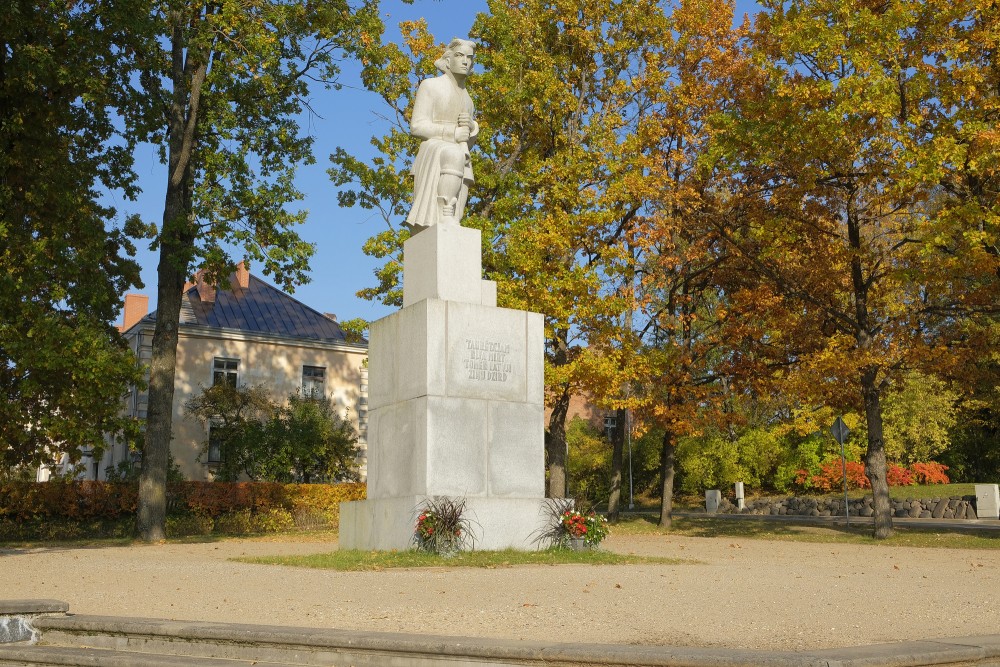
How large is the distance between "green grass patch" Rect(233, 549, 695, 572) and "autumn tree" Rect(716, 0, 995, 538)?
30.1 ft

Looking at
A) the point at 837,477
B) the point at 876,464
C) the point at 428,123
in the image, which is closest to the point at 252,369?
the point at 837,477

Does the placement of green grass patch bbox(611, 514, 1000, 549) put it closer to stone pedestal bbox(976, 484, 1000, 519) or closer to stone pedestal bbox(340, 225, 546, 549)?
stone pedestal bbox(976, 484, 1000, 519)

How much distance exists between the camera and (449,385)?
13.5 m

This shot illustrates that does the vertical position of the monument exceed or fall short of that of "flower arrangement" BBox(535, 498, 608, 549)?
it exceeds it

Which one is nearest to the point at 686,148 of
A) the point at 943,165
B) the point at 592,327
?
the point at 592,327

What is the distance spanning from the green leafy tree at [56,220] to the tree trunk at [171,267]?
3.98 feet

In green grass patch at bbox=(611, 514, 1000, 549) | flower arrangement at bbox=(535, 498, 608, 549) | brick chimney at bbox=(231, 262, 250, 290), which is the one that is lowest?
green grass patch at bbox=(611, 514, 1000, 549)

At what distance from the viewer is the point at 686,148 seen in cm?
2717

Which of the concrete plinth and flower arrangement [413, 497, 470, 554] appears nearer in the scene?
flower arrangement [413, 497, 470, 554]

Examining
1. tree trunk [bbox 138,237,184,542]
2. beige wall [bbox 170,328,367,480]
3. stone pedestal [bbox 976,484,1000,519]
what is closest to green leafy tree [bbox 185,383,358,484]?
beige wall [bbox 170,328,367,480]

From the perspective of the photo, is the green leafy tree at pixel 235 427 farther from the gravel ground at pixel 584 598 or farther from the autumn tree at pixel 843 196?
the gravel ground at pixel 584 598

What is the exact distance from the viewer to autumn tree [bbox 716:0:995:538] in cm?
1877

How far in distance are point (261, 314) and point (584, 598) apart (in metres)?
36.7

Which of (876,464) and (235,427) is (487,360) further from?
(235,427)
